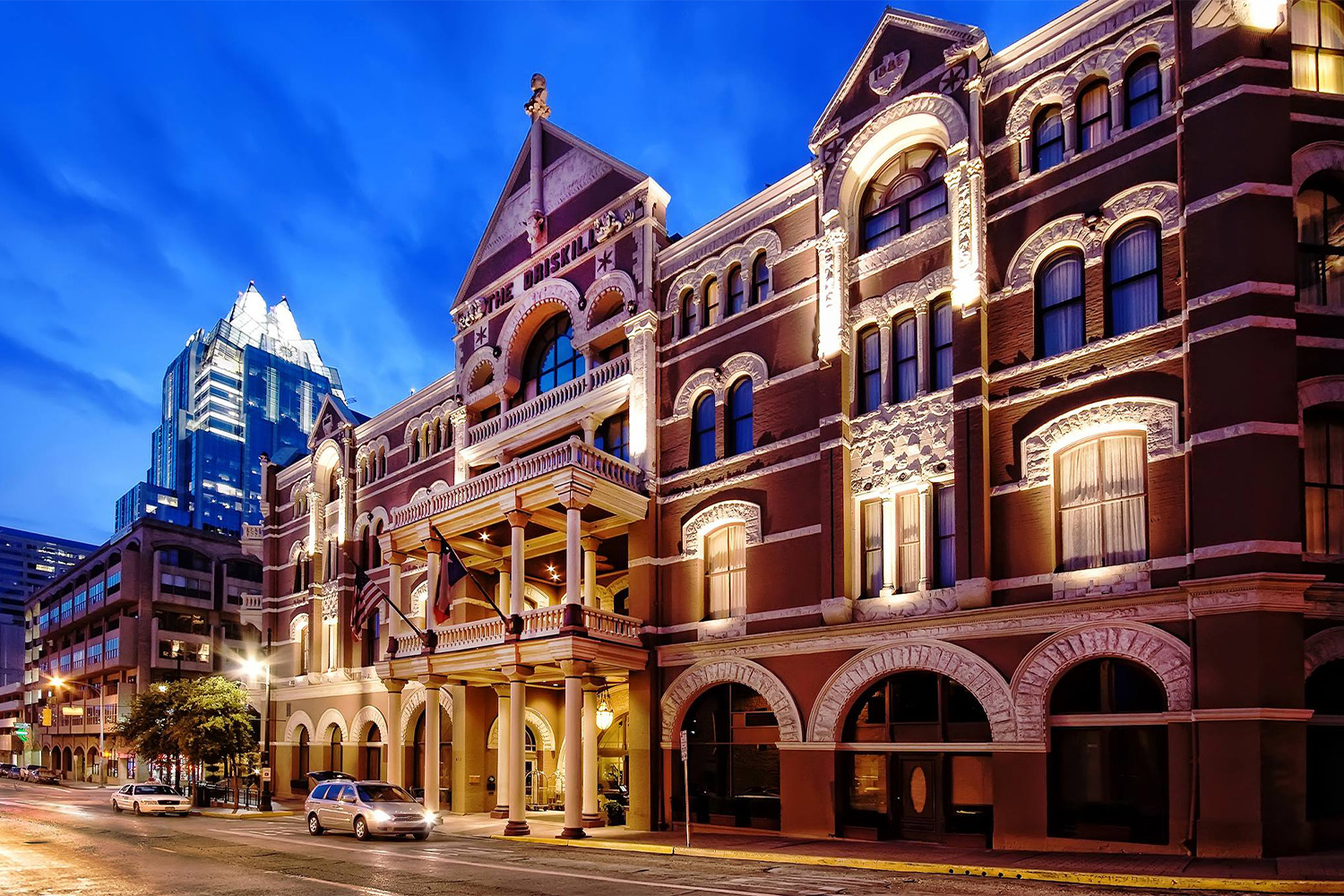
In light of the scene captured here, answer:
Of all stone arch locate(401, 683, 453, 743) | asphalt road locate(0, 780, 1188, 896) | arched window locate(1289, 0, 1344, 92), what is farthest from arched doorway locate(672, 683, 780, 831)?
arched window locate(1289, 0, 1344, 92)

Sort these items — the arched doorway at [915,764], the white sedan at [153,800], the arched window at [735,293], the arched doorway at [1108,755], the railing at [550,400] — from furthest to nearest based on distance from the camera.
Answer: the white sedan at [153,800], the railing at [550,400], the arched window at [735,293], the arched doorway at [915,764], the arched doorway at [1108,755]

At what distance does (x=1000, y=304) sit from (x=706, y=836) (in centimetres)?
1418

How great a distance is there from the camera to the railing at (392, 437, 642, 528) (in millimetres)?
27156

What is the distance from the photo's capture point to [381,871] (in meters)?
18.1

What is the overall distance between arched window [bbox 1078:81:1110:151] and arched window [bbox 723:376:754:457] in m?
10.3

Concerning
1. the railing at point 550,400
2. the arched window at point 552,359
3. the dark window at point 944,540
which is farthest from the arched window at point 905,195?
the arched window at point 552,359

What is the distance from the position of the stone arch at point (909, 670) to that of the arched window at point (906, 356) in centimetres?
586

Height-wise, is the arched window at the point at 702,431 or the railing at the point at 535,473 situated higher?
the arched window at the point at 702,431

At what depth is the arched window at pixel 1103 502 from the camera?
62.5 ft

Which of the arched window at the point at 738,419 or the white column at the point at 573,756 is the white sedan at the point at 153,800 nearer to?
the white column at the point at 573,756

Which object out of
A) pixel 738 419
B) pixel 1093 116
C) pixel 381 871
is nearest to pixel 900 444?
pixel 738 419

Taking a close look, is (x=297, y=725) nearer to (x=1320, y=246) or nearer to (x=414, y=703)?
(x=414, y=703)

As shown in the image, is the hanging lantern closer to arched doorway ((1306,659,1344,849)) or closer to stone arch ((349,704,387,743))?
stone arch ((349,704,387,743))

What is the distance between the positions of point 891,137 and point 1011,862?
16.5 metres
